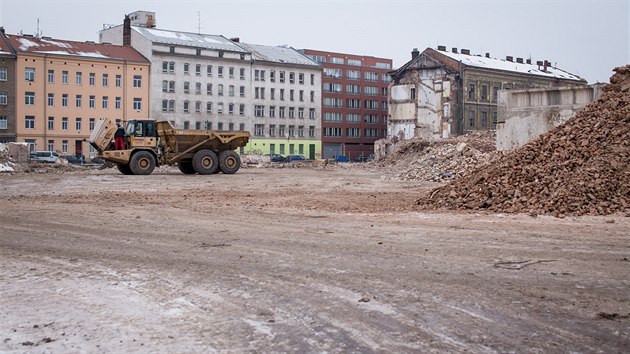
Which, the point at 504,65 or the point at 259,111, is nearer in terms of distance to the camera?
the point at 504,65

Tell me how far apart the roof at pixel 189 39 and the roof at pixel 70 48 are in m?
2.81

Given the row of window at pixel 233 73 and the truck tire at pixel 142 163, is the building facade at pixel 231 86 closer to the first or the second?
the row of window at pixel 233 73

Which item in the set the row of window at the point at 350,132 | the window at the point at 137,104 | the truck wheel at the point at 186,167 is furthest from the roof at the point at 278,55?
the truck wheel at the point at 186,167

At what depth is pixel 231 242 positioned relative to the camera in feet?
38.1

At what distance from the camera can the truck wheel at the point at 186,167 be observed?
37259 mm

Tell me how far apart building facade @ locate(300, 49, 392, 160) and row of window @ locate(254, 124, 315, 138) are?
18.7ft

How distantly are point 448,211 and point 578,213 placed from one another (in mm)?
3020

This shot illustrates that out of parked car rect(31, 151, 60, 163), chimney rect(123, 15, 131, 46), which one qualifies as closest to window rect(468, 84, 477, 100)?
chimney rect(123, 15, 131, 46)

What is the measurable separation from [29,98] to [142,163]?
40.6 meters

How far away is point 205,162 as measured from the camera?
36.8m

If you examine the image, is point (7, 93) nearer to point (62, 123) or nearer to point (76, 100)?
point (62, 123)

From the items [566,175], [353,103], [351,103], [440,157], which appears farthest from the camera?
[353,103]

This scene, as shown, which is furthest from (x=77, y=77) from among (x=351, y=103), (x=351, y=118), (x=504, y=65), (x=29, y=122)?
(x=504, y=65)

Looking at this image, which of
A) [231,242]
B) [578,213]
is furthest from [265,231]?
[578,213]
